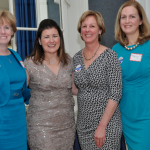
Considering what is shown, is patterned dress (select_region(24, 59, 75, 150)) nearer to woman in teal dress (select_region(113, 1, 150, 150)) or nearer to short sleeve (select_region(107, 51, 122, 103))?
short sleeve (select_region(107, 51, 122, 103))

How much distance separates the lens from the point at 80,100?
5.54 ft

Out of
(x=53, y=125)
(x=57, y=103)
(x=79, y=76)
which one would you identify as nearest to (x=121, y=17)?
(x=79, y=76)

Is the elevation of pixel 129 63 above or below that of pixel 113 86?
above

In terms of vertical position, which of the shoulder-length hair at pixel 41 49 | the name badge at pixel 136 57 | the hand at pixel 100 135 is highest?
the shoulder-length hair at pixel 41 49

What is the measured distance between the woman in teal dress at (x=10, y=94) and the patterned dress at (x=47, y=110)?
0.13 m

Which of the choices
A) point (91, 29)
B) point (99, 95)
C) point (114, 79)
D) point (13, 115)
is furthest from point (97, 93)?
point (13, 115)

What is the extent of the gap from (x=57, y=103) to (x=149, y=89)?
78 cm

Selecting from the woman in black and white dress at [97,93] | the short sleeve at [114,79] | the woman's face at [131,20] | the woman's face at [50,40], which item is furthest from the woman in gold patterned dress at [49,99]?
the woman's face at [131,20]

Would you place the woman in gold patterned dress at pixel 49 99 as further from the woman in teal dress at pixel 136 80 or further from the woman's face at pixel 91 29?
the woman in teal dress at pixel 136 80

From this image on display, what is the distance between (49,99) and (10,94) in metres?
0.34

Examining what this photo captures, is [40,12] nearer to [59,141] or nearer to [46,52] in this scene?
[46,52]

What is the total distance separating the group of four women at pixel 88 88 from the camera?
157 cm

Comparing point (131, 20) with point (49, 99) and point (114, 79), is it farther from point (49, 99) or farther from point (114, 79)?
point (49, 99)

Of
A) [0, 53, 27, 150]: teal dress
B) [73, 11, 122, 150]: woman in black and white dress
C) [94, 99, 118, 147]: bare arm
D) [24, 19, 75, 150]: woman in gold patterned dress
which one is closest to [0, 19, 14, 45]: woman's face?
[0, 53, 27, 150]: teal dress
